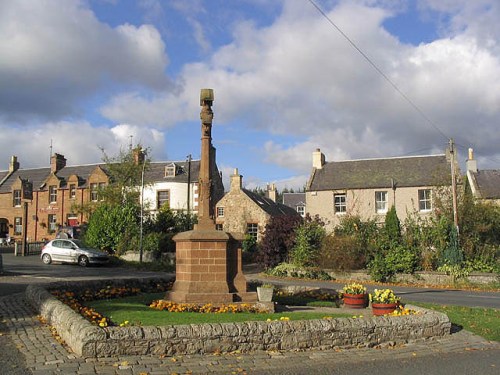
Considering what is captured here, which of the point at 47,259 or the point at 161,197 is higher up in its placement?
the point at 161,197

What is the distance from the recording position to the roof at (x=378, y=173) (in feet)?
133

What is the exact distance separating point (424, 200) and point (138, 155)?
26.2m

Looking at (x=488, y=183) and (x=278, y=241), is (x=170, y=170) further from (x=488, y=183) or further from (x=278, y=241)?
(x=488, y=183)

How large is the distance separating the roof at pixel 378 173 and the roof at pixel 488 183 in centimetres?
413

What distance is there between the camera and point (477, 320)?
41.8 feet

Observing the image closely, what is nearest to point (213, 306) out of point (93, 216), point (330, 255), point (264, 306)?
point (264, 306)

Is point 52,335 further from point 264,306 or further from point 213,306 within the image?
point 264,306

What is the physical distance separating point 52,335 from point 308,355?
481 centimetres

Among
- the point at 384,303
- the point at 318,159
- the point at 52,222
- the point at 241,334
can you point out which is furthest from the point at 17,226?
the point at 241,334

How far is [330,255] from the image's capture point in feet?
94.2

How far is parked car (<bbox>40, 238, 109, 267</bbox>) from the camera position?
32219 millimetres

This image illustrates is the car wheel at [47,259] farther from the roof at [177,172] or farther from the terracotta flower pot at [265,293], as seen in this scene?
the terracotta flower pot at [265,293]

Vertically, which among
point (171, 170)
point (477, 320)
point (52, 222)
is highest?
point (171, 170)

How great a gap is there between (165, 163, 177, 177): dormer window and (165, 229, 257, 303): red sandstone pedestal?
125ft
